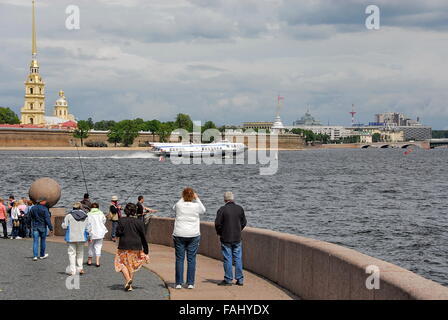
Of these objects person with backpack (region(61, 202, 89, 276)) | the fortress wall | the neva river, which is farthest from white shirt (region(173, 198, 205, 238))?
the neva river

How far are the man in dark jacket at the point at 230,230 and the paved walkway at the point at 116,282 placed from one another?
0.88ft

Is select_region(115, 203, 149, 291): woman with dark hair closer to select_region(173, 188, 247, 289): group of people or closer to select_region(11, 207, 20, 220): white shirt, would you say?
select_region(173, 188, 247, 289): group of people

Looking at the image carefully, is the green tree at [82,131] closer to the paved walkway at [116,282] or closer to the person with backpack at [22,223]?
the person with backpack at [22,223]

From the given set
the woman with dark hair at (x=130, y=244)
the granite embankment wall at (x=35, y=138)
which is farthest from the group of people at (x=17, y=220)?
the granite embankment wall at (x=35, y=138)

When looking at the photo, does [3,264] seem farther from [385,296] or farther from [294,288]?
[385,296]

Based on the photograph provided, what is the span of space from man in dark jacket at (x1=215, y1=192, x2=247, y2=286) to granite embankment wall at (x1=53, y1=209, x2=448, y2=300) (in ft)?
2.52

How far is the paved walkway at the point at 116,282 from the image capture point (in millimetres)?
10492

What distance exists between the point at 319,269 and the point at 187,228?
2.12m

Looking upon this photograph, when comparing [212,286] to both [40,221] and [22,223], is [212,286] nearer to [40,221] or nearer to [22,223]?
[40,221]

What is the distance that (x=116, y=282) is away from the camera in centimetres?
1176

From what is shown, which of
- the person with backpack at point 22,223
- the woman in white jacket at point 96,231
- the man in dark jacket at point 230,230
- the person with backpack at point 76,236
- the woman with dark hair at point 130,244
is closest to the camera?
the woman with dark hair at point 130,244

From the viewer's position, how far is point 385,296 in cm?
770

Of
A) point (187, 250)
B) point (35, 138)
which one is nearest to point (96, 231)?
point (187, 250)

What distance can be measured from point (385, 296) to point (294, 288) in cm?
323
